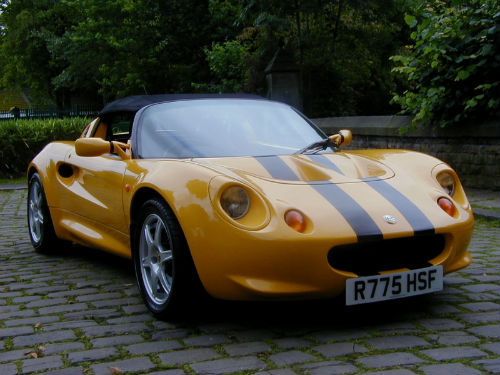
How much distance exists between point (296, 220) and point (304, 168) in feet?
1.93

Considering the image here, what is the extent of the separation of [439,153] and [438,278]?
6.66m

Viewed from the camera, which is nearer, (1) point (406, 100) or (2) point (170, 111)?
(2) point (170, 111)

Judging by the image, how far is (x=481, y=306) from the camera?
3660 mm

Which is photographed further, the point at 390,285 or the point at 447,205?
the point at 447,205

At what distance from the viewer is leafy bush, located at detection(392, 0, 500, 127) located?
8.44 meters

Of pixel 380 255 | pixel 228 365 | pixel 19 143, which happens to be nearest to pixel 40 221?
pixel 228 365

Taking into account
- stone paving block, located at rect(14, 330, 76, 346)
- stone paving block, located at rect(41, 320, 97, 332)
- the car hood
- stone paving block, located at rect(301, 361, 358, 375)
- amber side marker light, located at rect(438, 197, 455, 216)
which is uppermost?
the car hood

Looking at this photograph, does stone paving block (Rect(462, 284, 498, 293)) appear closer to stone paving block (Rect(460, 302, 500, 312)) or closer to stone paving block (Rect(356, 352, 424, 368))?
stone paving block (Rect(460, 302, 500, 312))

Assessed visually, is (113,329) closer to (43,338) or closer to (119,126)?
(43,338)

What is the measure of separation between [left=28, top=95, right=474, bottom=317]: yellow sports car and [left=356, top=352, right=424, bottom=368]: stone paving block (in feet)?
1.11

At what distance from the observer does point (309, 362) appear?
9.29 ft

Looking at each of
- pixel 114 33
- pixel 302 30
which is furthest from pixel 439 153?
pixel 114 33

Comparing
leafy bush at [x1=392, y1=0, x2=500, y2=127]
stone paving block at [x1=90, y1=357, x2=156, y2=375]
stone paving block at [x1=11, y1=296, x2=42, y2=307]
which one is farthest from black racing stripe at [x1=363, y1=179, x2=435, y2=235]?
leafy bush at [x1=392, y1=0, x2=500, y2=127]

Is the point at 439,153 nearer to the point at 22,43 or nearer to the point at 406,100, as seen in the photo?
the point at 406,100
